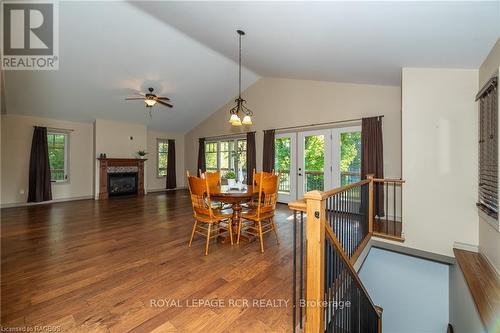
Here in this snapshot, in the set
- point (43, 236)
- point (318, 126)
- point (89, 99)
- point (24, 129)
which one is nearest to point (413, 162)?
point (318, 126)

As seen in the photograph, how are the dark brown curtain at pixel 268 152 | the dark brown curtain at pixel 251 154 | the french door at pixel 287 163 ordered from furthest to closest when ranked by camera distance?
the dark brown curtain at pixel 251 154 < the dark brown curtain at pixel 268 152 < the french door at pixel 287 163

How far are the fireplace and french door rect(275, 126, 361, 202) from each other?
516cm

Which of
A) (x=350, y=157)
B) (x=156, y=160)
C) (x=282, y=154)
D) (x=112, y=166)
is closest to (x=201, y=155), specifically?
(x=156, y=160)

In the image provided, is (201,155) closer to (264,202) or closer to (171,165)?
(171,165)

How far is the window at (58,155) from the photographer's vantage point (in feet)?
21.6

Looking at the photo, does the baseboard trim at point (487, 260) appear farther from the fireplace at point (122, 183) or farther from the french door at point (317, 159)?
the fireplace at point (122, 183)

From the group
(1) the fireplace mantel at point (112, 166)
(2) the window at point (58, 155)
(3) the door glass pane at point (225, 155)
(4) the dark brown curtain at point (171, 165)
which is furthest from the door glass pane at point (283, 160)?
(2) the window at point (58, 155)

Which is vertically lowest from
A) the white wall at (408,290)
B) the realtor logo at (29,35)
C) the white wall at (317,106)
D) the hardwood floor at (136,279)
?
the white wall at (408,290)

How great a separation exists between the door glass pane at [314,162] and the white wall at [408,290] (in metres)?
2.12

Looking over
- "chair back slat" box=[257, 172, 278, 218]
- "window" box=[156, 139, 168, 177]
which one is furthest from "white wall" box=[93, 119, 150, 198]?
"chair back slat" box=[257, 172, 278, 218]

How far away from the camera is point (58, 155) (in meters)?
6.71

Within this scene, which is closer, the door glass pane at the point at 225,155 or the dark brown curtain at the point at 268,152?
the dark brown curtain at the point at 268,152

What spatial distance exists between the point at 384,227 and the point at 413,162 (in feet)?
4.38

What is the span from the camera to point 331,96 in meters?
5.38
